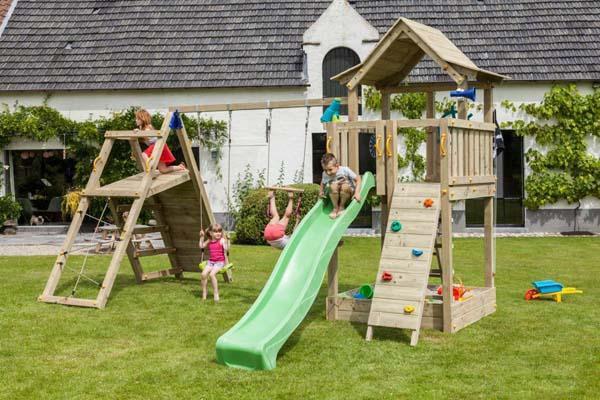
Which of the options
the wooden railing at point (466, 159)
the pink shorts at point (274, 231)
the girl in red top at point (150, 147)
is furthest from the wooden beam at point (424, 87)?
the girl in red top at point (150, 147)

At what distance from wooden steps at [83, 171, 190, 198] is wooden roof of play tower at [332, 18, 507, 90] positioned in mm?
3002

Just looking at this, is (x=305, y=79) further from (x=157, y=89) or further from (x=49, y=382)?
(x=49, y=382)

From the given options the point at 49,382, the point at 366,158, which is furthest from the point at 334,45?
the point at 49,382

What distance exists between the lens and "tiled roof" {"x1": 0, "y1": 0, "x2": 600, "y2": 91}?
70.4ft

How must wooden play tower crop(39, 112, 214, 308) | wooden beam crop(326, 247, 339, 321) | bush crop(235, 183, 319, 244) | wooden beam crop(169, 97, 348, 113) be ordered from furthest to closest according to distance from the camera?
bush crop(235, 183, 319, 244), wooden play tower crop(39, 112, 214, 308), wooden beam crop(169, 97, 348, 113), wooden beam crop(326, 247, 339, 321)

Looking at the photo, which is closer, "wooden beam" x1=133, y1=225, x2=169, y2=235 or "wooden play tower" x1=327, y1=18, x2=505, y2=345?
"wooden play tower" x1=327, y1=18, x2=505, y2=345

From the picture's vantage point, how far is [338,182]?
985 centimetres

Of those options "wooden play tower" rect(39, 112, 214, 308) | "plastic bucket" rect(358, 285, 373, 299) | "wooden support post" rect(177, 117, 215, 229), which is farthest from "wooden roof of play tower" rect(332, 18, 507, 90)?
"wooden play tower" rect(39, 112, 214, 308)

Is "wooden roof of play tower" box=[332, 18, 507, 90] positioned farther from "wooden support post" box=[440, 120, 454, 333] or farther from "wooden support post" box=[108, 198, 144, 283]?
"wooden support post" box=[108, 198, 144, 283]

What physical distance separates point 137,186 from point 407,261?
420 cm

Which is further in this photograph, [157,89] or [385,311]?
[157,89]

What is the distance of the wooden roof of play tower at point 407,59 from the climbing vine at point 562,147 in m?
10.7

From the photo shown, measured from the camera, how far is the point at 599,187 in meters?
20.8

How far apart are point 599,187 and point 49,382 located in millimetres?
16728
